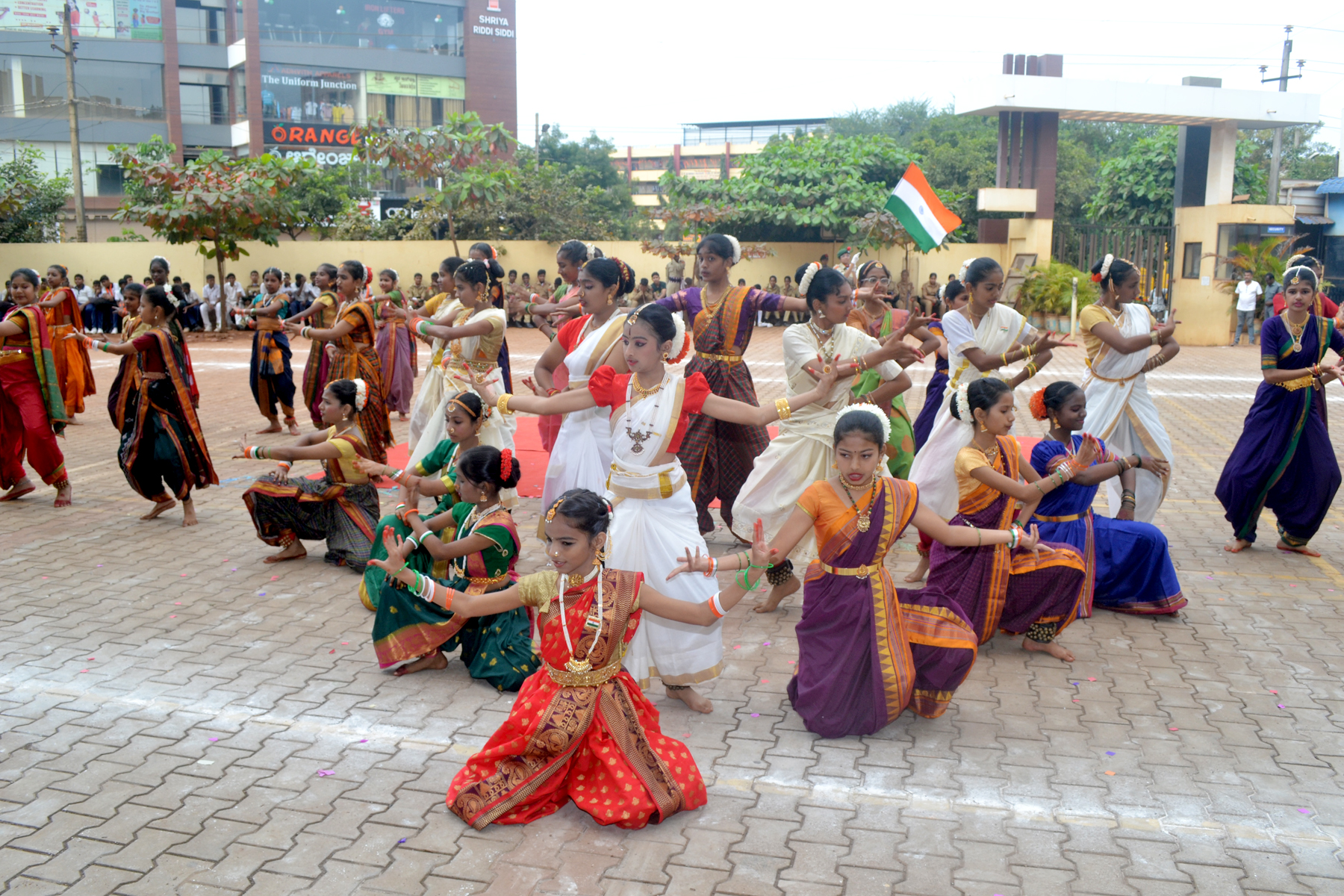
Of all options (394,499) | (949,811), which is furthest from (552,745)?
(394,499)

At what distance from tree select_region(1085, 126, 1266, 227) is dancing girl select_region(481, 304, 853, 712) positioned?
29.1 m

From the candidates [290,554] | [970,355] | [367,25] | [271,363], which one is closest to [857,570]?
[970,355]

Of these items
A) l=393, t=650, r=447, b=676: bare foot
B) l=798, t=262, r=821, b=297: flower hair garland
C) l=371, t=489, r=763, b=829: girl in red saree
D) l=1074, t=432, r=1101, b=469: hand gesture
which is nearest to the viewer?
l=371, t=489, r=763, b=829: girl in red saree

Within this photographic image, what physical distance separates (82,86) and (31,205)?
1424 cm

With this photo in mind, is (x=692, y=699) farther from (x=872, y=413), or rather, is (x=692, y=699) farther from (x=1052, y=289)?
(x=1052, y=289)

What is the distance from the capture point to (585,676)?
A: 366 cm

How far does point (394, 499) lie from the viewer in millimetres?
8516

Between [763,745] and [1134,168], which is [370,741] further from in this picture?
[1134,168]

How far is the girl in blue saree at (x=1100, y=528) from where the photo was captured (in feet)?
17.6

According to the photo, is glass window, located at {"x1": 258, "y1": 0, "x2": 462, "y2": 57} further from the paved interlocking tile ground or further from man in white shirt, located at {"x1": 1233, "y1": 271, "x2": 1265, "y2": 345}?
the paved interlocking tile ground

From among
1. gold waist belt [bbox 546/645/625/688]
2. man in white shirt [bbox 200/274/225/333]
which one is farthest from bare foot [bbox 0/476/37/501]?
man in white shirt [bbox 200/274/225/333]

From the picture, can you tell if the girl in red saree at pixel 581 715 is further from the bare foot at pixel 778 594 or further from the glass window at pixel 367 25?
the glass window at pixel 367 25

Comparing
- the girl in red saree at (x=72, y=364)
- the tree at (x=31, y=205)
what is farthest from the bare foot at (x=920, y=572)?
the tree at (x=31, y=205)

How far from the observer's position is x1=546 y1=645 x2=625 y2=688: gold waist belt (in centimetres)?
366
